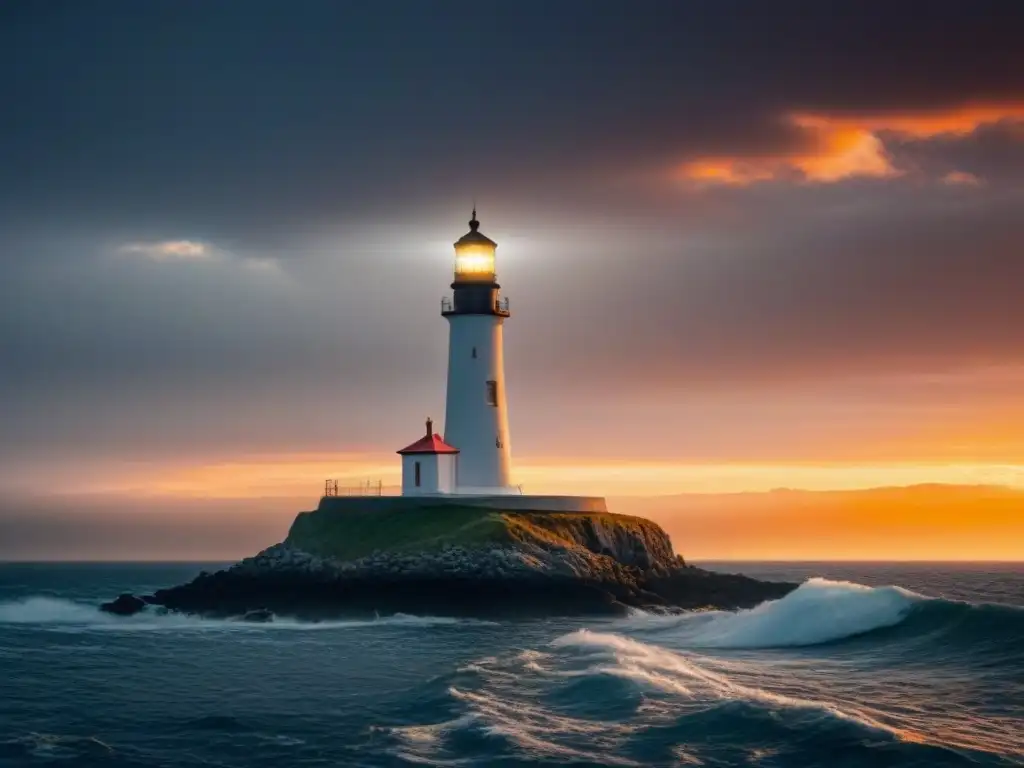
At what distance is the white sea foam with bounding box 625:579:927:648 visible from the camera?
4472cm

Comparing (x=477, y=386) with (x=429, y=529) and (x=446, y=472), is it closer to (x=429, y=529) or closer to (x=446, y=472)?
(x=446, y=472)

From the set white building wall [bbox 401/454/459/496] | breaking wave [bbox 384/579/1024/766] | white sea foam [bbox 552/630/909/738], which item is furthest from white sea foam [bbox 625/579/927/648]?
white building wall [bbox 401/454/459/496]

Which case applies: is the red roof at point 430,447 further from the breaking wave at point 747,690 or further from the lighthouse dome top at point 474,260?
the breaking wave at point 747,690

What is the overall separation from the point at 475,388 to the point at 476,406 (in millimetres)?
805

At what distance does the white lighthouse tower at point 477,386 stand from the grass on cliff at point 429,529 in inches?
175

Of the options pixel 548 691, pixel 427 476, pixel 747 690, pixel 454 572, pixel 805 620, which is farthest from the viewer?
pixel 427 476

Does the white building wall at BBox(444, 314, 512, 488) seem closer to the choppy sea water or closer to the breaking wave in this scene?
the choppy sea water

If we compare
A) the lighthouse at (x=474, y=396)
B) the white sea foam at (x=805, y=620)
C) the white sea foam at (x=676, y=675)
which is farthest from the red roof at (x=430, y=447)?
the white sea foam at (x=676, y=675)

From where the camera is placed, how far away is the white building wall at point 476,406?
63812mm

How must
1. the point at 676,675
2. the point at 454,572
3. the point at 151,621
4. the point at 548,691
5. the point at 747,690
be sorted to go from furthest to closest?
the point at 151,621 → the point at 454,572 → the point at 676,675 → the point at 548,691 → the point at 747,690

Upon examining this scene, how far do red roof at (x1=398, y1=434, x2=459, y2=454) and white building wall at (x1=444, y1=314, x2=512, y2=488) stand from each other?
783 mm

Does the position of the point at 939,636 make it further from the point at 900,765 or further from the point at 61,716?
the point at 61,716

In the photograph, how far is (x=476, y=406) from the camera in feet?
210

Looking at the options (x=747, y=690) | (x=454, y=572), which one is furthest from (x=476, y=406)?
(x=747, y=690)
